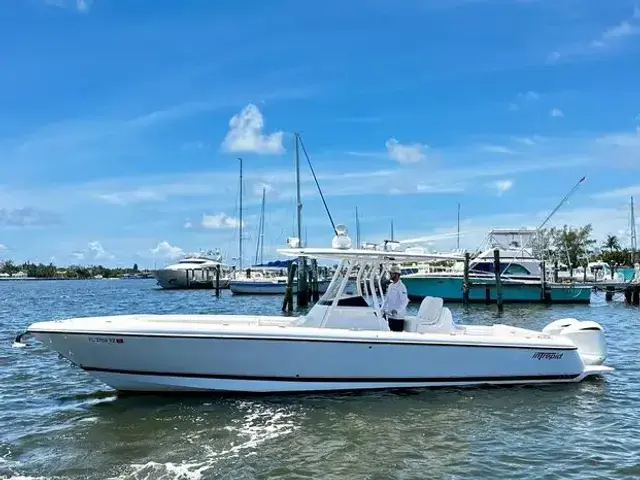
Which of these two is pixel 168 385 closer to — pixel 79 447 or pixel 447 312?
pixel 79 447

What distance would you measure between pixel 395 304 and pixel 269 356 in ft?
9.16

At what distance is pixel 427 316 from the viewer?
12266mm

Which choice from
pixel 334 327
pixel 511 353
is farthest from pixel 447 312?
pixel 334 327

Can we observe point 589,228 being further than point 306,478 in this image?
Yes

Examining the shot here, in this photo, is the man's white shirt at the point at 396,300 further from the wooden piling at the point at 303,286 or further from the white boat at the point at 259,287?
the white boat at the point at 259,287

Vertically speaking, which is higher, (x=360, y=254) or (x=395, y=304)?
(x=360, y=254)

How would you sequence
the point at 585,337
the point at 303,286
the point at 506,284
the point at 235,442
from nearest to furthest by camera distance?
the point at 235,442 < the point at 585,337 < the point at 506,284 < the point at 303,286

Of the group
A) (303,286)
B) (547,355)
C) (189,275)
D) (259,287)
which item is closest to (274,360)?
(547,355)

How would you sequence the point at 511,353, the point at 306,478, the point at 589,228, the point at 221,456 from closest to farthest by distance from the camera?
1. the point at 306,478
2. the point at 221,456
3. the point at 511,353
4. the point at 589,228

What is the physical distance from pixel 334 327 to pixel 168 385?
9.97 feet

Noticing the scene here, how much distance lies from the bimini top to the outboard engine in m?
2.73

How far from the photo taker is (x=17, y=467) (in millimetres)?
8109

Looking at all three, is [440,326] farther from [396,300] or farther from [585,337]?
[585,337]

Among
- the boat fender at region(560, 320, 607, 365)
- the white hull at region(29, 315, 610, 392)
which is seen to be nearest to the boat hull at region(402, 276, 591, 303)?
the boat fender at region(560, 320, 607, 365)
